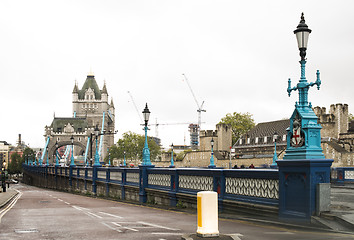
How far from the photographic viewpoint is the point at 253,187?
13641 mm

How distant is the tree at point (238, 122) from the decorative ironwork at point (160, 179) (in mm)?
113081

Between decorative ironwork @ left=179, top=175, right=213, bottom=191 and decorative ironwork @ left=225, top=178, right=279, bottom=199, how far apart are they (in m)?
1.22

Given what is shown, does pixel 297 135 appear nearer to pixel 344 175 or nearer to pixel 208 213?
pixel 208 213

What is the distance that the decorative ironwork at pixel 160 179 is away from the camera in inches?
790

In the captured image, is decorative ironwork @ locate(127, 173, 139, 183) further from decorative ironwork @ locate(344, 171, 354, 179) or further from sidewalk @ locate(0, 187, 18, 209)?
decorative ironwork @ locate(344, 171, 354, 179)

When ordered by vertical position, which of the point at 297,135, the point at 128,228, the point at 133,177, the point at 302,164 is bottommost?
the point at 128,228

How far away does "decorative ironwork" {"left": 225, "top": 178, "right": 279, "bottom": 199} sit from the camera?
41.8 ft

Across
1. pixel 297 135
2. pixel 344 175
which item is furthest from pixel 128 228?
pixel 344 175

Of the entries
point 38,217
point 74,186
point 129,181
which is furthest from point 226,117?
point 38,217

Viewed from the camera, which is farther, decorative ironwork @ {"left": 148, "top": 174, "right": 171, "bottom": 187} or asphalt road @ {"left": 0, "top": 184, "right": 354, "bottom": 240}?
decorative ironwork @ {"left": 148, "top": 174, "right": 171, "bottom": 187}

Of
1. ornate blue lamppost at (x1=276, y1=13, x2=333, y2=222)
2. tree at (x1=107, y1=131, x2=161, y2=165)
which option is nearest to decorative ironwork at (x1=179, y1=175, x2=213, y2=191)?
ornate blue lamppost at (x1=276, y1=13, x2=333, y2=222)

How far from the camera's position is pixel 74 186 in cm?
4700

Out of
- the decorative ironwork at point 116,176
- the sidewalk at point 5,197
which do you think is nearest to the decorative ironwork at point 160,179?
the decorative ironwork at point 116,176

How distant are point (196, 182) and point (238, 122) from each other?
400ft
